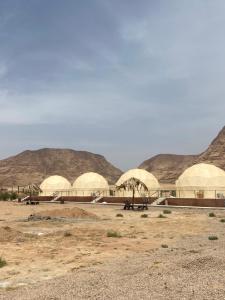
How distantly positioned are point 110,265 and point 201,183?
44.2 metres

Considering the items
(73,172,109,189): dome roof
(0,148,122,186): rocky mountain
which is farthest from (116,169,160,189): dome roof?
(0,148,122,186): rocky mountain

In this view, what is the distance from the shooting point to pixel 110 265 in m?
11.8

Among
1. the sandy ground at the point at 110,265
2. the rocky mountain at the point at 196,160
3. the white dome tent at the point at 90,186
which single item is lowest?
the sandy ground at the point at 110,265

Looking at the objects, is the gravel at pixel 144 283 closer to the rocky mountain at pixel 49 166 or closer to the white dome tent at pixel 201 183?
the white dome tent at pixel 201 183

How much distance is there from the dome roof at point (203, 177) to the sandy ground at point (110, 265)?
109 ft

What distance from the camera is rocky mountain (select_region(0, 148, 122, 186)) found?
159 meters

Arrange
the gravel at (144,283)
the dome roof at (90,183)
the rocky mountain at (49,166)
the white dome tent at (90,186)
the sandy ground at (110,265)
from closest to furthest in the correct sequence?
the gravel at (144,283)
the sandy ground at (110,265)
the white dome tent at (90,186)
the dome roof at (90,183)
the rocky mountain at (49,166)

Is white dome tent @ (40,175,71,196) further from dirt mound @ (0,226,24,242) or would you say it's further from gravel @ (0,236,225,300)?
gravel @ (0,236,225,300)

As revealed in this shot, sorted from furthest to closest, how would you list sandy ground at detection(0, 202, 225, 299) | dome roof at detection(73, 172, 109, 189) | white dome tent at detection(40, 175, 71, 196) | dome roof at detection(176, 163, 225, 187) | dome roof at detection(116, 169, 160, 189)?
white dome tent at detection(40, 175, 71, 196)
dome roof at detection(73, 172, 109, 189)
dome roof at detection(116, 169, 160, 189)
dome roof at detection(176, 163, 225, 187)
sandy ground at detection(0, 202, 225, 299)

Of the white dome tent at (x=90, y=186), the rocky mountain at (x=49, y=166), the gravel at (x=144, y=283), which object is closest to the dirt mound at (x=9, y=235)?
the gravel at (x=144, y=283)

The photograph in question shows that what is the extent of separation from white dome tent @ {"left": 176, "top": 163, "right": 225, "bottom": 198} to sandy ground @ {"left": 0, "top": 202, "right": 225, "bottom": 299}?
107 feet

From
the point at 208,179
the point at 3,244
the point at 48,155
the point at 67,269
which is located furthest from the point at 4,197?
the point at 48,155

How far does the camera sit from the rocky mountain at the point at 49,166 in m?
159

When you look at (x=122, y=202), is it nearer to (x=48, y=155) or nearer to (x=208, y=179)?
(x=208, y=179)
